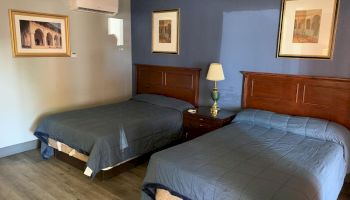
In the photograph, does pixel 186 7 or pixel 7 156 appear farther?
pixel 186 7

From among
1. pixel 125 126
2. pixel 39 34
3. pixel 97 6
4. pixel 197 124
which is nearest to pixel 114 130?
pixel 125 126

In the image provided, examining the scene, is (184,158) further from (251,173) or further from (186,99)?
(186,99)

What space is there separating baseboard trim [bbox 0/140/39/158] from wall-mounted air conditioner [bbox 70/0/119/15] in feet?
6.45

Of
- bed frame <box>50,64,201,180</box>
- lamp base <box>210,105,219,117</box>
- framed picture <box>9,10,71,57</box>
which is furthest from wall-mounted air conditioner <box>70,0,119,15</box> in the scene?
lamp base <box>210,105,219,117</box>

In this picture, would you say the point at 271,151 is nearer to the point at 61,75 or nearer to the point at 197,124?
the point at 197,124

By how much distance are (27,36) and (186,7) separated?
7.08ft

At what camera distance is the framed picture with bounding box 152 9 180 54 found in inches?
155

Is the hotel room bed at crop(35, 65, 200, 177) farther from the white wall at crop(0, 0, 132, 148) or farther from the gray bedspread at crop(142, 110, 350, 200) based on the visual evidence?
the gray bedspread at crop(142, 110, 350, 200)

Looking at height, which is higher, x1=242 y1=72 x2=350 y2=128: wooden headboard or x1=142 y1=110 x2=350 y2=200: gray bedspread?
x1=242 y1=72 x2=350 y2=128: wooden headboard

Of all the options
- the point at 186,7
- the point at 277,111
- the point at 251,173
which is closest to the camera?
the point at 251,173

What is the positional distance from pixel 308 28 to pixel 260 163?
172 cm

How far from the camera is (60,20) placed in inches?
142

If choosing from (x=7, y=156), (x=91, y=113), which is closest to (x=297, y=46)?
(x=91, y=113)

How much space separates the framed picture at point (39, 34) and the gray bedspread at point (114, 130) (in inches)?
36.5
